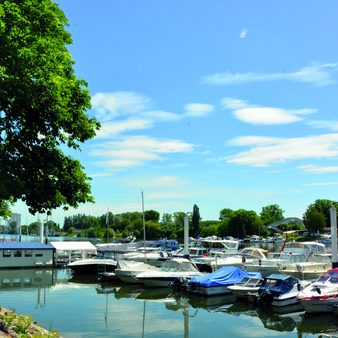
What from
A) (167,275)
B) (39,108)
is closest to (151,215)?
(167,275)

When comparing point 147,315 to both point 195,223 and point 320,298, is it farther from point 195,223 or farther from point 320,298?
point 195,223

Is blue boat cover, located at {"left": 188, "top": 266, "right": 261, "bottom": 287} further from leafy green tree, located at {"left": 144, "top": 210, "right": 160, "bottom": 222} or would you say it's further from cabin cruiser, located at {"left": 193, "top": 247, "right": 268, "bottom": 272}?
leafy green tree, located at {"left": 144, "top": 210, "right": 160, "bottom": 222}

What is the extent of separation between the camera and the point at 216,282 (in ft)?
109

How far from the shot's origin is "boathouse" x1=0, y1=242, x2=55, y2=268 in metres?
52.9

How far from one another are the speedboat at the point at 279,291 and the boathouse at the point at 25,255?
33.3m

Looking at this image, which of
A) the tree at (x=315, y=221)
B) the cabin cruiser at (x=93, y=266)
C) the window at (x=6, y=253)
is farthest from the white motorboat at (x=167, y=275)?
the tree at (x=315, y=221)

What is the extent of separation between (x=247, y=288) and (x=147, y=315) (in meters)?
8.04

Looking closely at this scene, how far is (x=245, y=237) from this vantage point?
15338 centimetres

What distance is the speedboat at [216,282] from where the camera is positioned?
32.9 meters

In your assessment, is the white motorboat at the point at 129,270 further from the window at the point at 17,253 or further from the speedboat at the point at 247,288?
the window at the point at 17,253

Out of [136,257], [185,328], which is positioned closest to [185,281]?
[185,328]

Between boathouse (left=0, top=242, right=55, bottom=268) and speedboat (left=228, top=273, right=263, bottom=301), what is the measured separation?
98.8ft

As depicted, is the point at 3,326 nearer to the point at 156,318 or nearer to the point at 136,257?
the point at 156,318

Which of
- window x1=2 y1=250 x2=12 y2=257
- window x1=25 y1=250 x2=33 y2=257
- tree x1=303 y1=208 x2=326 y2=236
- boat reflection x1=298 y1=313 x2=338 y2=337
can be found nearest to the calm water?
boat reflection x1=298 y1=313 x2=338 y2=337
